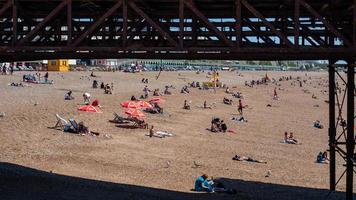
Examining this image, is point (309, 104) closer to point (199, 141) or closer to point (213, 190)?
point (199, 141)

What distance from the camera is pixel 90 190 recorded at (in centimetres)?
1684

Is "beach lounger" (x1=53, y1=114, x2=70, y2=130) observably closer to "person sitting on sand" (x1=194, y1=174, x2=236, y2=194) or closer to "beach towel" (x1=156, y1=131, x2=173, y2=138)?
"beach towel" (x1=156, y1=131, x2=173, y2=138)

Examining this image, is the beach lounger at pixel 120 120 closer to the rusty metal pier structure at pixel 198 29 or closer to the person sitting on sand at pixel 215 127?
the person sitting on sand at pixel 215 127

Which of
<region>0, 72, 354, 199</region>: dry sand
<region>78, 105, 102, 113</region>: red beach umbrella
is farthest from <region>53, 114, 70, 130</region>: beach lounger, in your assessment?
<region>78, 105, 102, 113</region>: red beach umbrella

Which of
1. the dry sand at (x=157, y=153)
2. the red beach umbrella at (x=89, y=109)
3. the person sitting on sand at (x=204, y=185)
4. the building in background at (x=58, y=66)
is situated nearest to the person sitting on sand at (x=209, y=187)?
the person sitting on sand at (x=204, y=185)

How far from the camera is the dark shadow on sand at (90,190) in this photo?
1590cm

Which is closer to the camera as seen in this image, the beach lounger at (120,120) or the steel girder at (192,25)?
the steel girder at (192,25)

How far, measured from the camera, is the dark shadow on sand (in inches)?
626

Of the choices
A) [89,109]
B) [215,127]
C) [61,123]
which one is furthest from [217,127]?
[61,123]

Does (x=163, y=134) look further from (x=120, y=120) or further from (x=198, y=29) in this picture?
(x=198, y=29)

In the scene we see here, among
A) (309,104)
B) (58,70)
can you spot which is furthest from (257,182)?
(58,70)

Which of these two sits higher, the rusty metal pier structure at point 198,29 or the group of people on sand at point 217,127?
the rusty metal pier structure at point 198,29

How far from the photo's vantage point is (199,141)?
31156mm

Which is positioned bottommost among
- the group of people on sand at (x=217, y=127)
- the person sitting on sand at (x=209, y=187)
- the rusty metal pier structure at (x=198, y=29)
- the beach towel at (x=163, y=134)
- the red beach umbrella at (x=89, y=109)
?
the person sitting on sand at (x=209, y=187)
